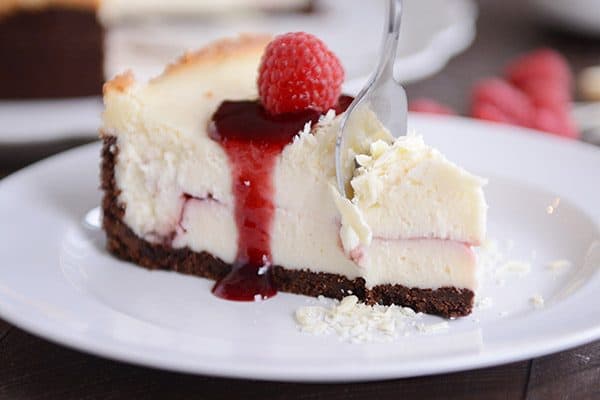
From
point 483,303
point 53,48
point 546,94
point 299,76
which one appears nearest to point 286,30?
point 53,48

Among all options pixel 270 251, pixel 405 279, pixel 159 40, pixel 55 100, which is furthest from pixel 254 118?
pixel 159 40

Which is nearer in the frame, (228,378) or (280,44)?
(228,378)

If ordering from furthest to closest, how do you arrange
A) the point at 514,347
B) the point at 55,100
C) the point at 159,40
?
the point at 159,40
the point at 55,100
the point at 514,347

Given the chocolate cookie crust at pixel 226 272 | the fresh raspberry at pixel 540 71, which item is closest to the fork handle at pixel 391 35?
the chocolate cookie crust at pixel 226 272

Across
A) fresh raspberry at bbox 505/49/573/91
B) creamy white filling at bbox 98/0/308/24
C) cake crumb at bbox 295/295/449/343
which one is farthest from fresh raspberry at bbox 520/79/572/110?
cake crumb at bbox 295/295/449/343

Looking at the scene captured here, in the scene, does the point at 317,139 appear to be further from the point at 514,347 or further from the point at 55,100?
the point at 55,100

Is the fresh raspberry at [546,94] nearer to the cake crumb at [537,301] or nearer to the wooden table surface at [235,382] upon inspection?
the cake crumb at [537,301]

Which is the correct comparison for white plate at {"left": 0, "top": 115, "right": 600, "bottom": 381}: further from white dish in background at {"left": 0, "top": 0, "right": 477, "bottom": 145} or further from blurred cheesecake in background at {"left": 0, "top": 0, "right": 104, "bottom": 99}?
blurred cheesecake in background at {"left": 0, "top": 0, "right": 104, "bottom": 99}
